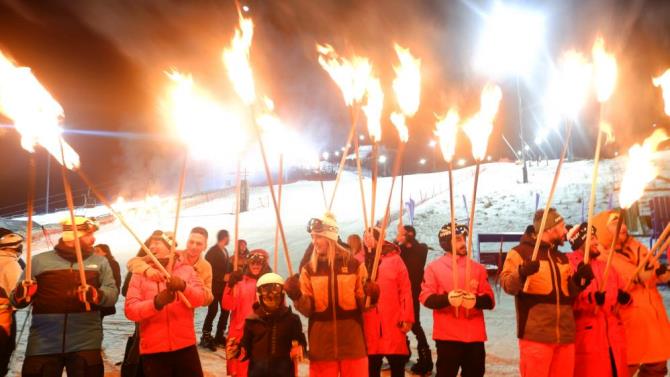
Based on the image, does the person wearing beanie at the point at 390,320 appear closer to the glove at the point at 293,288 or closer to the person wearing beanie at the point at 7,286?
the glove at the point at 293,288

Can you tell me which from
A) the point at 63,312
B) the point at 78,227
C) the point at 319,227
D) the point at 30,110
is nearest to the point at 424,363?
the point at 319,227

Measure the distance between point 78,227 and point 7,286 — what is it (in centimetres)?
132

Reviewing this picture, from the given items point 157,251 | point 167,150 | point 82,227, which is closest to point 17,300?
point 82,227

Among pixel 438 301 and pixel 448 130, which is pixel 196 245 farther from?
pixel 448 130

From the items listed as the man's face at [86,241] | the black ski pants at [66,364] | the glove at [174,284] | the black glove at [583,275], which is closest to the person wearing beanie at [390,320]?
the black glove at [583,275]

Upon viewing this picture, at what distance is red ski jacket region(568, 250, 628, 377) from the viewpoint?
4.56m

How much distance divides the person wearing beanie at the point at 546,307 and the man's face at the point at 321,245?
1.65 metres

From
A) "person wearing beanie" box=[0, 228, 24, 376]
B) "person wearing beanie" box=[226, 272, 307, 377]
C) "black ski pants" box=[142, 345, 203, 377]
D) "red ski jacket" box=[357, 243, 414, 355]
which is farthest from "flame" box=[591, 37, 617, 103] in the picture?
"person wearing beanie" box=[0, 228, 24, 376]

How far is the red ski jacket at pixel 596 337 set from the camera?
4.56 meters

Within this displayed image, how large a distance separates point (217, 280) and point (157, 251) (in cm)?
329

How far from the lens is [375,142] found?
4.51 m

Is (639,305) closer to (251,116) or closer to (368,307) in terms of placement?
(368,307)

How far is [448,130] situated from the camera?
15.0 feet

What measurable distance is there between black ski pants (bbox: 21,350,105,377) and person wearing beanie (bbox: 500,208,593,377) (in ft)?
12.1
